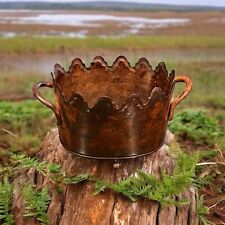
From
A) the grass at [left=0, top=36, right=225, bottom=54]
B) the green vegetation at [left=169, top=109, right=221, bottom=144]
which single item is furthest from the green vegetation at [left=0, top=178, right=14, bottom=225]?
the grass at [left=0, top=36, right=225, bottom=54]

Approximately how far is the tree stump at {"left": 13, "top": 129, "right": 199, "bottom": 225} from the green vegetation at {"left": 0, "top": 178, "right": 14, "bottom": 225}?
36 millimetres

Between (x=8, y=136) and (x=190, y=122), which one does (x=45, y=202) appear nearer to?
(x=8, y=136)

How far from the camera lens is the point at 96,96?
10.3ft

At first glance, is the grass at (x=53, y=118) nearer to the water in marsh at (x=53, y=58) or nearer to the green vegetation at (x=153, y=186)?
the water in marsh at (x=53, y=58)

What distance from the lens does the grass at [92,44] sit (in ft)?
Answer: 56.5

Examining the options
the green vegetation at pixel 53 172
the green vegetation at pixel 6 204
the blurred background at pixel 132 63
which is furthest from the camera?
the blurred background at pixel 132 63

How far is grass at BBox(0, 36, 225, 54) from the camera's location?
56.5ft

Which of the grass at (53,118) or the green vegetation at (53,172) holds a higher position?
the green vegetation at (53,172)

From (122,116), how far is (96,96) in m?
0.79

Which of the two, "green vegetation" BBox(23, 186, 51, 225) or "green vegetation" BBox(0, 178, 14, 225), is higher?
"green vegetation" BBox(23, 186, 51, 225)

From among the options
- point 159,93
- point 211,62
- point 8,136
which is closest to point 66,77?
point 159,93

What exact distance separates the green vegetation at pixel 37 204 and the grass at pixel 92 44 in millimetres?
14755

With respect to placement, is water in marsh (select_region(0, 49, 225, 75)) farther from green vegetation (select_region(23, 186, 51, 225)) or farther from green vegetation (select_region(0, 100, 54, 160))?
green vegetation (select_region(23, 186, 51, 225))

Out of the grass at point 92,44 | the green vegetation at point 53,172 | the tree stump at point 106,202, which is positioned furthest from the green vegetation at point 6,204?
the grass at point 92,44
